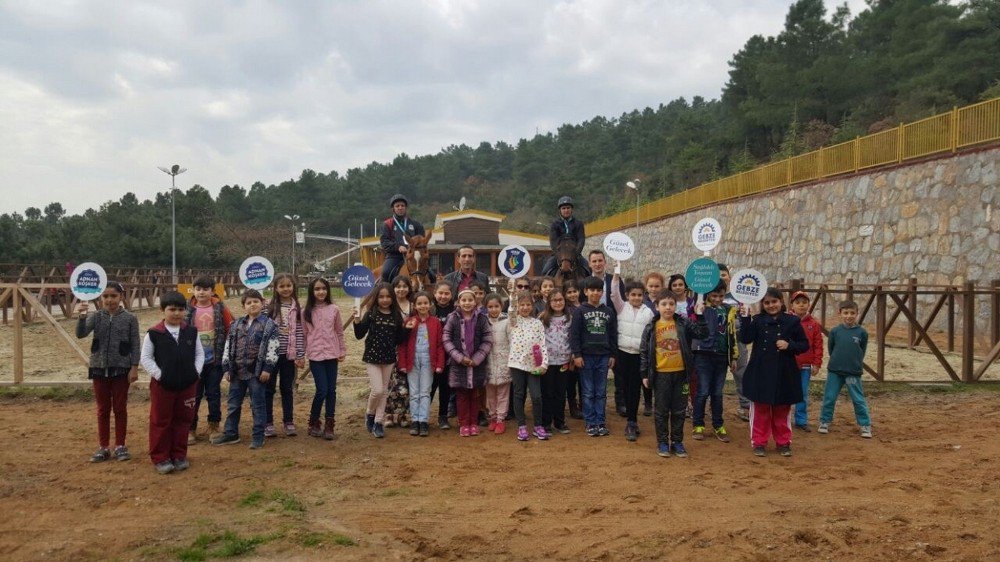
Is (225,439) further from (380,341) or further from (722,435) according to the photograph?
(722,435)

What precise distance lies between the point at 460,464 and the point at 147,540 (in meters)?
2.52

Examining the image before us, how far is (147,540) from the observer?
4.01 m

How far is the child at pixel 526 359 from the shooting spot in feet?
21.5

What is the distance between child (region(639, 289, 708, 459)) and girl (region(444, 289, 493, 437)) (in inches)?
66.6

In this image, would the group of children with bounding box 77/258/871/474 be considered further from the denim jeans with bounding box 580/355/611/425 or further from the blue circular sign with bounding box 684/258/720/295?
the blue circular sign with bounding box 684/258/720/295

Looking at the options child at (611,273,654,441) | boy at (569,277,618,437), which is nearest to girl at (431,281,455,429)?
boy at (569,277,618,437)

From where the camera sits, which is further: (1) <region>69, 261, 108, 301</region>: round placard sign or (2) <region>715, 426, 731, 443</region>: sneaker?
(1) <region>69, 261, 108, 301</region>: round placard sign

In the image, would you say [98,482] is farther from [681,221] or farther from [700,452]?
[681,221]

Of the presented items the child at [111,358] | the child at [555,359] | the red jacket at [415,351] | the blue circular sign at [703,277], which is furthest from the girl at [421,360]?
the blue circular sign at [703,277]

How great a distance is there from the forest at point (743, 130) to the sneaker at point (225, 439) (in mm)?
27341

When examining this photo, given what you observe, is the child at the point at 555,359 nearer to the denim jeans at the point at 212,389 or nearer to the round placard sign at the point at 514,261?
the round placard sign at the point at 514,261

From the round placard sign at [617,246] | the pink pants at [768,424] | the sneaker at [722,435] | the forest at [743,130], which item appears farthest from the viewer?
the forest at [743,130]

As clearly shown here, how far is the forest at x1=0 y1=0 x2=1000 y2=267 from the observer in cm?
2780

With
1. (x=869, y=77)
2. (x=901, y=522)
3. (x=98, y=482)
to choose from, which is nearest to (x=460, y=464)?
(x=98, y=482)
